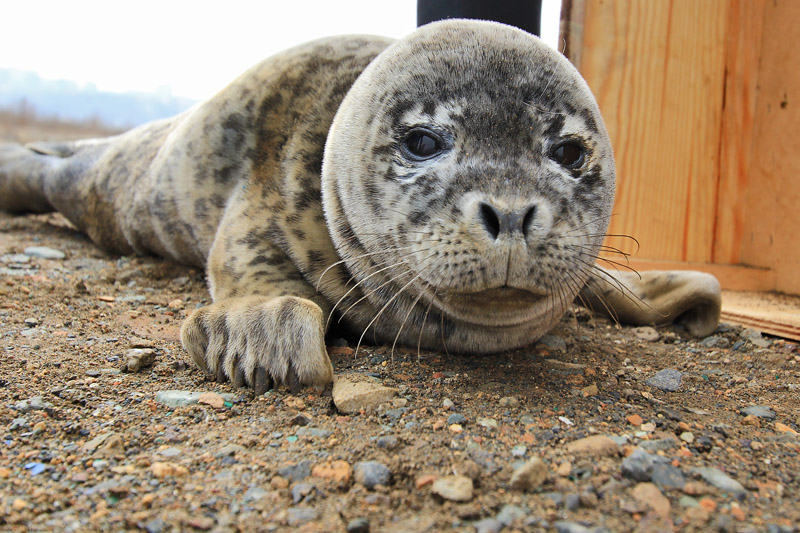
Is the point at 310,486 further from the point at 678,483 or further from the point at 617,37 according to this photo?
the point at 617,37

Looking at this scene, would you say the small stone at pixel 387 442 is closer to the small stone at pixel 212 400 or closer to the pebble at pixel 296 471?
the pebble at pixel 296 471

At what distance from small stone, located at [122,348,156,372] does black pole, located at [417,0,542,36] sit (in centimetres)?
203

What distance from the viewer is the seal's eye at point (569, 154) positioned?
1.93 meters

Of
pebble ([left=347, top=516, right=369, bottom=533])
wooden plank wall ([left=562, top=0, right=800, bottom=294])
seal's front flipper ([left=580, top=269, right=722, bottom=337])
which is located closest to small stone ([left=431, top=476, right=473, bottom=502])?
pebble ([left=347, top=516, right=369, bottom=533])

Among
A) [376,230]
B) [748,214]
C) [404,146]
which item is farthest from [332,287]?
[748,214]

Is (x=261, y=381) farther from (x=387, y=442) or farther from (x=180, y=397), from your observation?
(x=387, y=442)

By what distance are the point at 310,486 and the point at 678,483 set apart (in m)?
0.71

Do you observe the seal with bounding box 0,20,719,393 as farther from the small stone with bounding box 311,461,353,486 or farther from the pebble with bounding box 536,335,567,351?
the small stone with bounding box 311,461,353,486

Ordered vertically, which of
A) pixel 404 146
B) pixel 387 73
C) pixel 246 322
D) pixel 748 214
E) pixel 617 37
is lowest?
pixel 246 322

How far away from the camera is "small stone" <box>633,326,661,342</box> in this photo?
2.67 m

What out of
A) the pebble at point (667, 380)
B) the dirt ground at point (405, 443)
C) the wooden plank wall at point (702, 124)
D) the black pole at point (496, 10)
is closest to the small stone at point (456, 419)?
the dirt ground at point (405, 443)

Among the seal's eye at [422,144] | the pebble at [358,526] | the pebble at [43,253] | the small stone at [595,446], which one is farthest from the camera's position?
the pebble at [43,253]

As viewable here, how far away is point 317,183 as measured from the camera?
7.81ft

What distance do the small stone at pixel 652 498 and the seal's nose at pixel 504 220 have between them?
618mm
